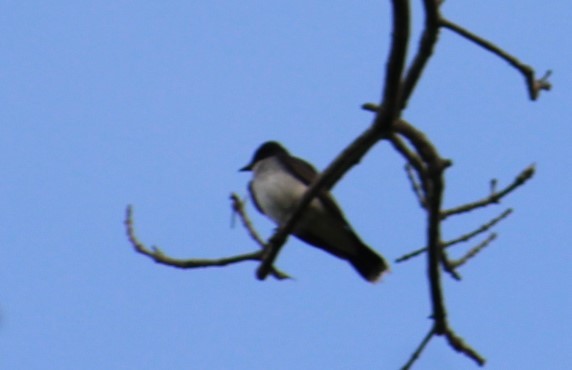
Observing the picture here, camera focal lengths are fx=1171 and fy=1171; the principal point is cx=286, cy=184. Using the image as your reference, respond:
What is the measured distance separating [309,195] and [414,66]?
33.4 inches

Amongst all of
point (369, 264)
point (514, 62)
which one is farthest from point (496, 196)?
point (369, 264)

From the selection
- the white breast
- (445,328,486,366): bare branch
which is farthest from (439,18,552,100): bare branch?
the white breast

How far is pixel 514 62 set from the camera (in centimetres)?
423

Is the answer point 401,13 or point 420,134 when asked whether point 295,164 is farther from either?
point 401,13

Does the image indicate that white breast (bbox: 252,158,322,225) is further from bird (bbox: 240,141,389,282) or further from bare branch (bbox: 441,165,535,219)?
bare branch (bbox: 441,165,535,219)

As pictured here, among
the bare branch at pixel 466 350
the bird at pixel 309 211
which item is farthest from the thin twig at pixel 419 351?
the bird at pixel 309 211

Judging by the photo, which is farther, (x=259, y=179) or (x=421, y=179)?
(x=259, y=179)

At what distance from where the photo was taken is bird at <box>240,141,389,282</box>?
24.2 feet

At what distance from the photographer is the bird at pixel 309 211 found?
7371 mm

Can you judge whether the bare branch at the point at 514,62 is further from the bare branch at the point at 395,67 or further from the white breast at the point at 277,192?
the white breast at the point at 277,192

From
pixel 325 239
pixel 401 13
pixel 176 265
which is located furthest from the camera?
pixel 325 239

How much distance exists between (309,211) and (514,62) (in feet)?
10.7

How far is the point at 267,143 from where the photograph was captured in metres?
9.08

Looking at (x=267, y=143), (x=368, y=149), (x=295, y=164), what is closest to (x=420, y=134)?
(x=368, y=149)
